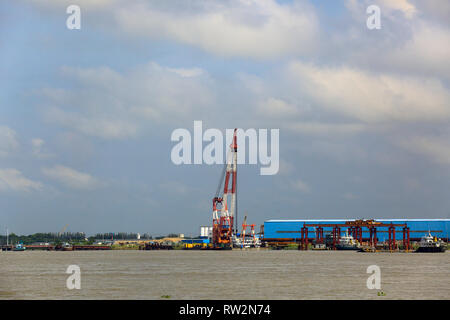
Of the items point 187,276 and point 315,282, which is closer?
point 315,282

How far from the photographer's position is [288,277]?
7294cm

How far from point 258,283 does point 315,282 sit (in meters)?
6.06
